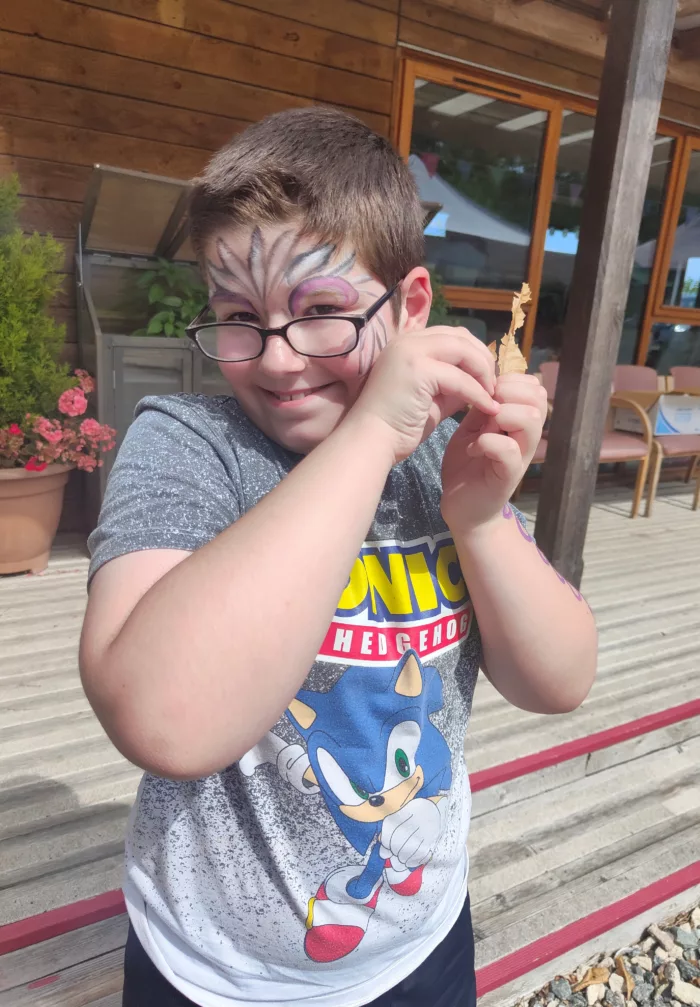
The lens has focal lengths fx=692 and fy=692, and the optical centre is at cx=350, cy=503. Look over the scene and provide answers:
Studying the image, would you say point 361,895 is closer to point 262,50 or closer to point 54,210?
point 54,210

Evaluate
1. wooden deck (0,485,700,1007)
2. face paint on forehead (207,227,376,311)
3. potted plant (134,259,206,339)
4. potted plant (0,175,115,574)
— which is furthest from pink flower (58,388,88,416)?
face paint on forehead (207,227,376,311)

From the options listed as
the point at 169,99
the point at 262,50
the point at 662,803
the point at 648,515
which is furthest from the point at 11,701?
the point at 648,515

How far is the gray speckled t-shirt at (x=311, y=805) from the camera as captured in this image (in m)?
0.73

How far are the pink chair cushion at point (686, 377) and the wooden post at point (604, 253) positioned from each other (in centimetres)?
408

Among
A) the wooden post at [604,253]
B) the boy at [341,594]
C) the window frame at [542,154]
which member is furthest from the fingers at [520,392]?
the window frame at [542,154]

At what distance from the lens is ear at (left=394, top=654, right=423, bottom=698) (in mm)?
759

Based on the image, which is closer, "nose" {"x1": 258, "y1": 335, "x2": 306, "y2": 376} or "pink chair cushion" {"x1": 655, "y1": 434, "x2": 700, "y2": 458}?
"nose" {"x1": 258, "y1": 335, "x2": 306, "y2": 376}

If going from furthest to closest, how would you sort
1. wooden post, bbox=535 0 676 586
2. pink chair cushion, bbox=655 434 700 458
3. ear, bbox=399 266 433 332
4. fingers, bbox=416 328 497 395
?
pink chair cushion, bbox=655 434 700 458
wooden post, bbox=535 0 676 586
ear, bbox=399 266 433 332
fingers, bbox=416 328 497 395

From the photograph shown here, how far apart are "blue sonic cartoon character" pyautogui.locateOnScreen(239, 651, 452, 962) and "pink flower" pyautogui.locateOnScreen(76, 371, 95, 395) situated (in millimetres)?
3072

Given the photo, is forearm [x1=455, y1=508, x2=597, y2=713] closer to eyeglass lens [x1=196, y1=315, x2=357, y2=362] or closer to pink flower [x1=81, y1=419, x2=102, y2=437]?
eyeglass lens [x1=196, y1=315, x2=357, y2=362]

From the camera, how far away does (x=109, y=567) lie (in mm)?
606

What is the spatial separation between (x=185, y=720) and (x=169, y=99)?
4109 millimetres

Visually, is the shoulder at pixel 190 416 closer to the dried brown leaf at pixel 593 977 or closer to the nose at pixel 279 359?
the nose at pixel 279 359

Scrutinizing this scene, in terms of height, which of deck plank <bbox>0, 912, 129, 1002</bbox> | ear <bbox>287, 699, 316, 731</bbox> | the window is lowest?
deck plank <bbox>0, 912, 129, 1002</bbox>
